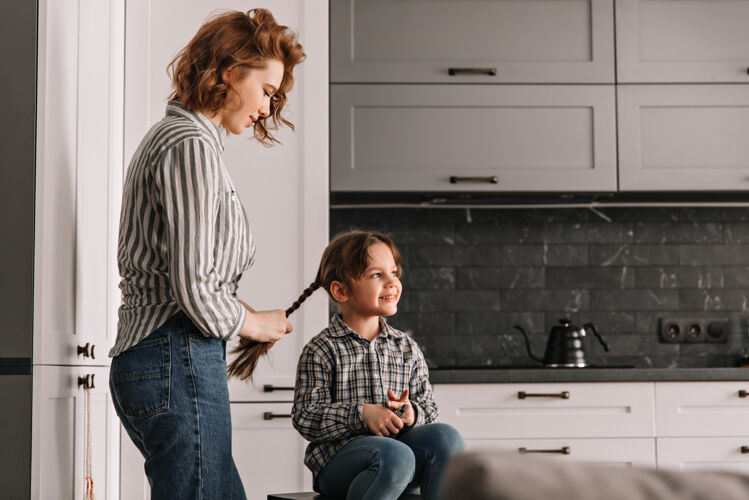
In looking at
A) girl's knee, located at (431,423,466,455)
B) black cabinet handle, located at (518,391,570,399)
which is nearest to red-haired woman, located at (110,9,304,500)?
girl's knee, located at (431,423,466,455)

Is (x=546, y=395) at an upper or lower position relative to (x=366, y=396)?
lower

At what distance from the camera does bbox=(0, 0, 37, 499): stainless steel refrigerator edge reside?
169cm

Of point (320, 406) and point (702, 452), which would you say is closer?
point (320, 406)


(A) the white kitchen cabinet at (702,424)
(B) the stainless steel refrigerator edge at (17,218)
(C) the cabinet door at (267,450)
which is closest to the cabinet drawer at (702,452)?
(A) the white kitchen cabinet at (702,424)

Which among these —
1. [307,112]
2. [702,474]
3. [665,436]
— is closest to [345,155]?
[307,112]

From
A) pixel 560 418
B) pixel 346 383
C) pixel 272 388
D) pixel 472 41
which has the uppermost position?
pixel 472 41

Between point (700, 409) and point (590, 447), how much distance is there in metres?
0.38

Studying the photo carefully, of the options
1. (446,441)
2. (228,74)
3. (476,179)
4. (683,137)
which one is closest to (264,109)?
(228,74)

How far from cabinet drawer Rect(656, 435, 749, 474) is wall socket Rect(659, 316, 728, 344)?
0.63m

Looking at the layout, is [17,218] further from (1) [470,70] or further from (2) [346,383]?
(1) [470,70]

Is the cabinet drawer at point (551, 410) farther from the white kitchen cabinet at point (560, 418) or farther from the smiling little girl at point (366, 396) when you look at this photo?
the smiling little girl at point (366, 396)

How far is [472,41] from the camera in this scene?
3289 millimetres

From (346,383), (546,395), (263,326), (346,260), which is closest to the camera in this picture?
(263,326)

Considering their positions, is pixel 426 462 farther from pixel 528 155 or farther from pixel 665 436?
pixel 528 155
